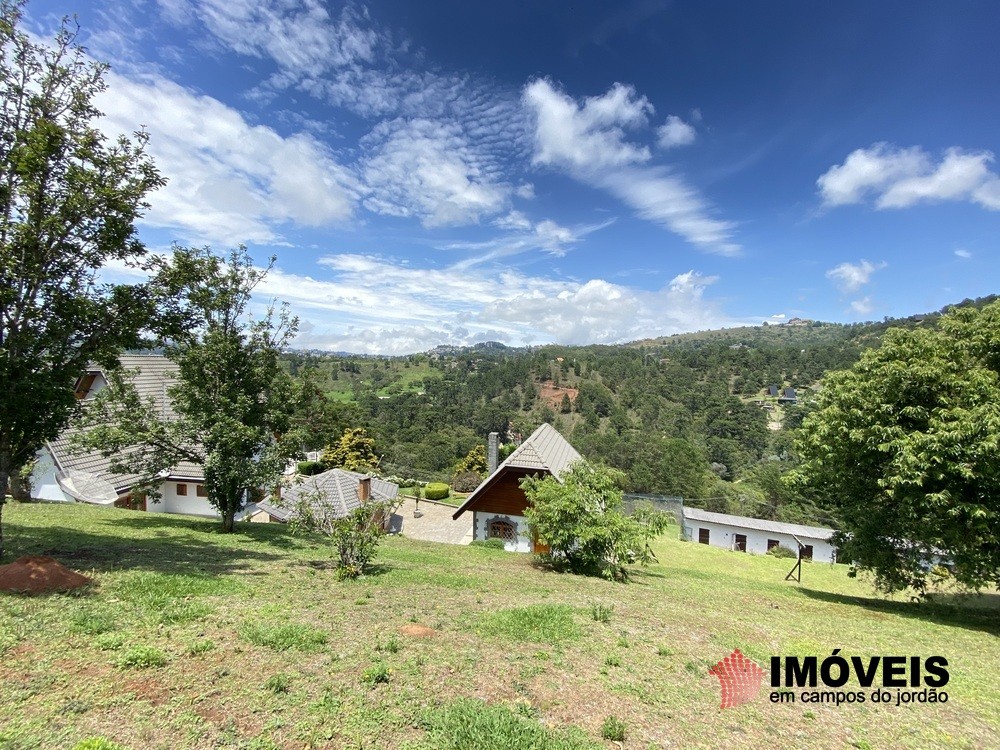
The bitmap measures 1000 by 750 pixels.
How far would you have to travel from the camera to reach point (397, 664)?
592cm

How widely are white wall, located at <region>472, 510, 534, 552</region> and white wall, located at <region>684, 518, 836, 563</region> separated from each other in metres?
30.0

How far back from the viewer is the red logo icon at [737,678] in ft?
19.3

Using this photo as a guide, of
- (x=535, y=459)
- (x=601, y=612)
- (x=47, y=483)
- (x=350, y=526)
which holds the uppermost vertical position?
(x=535, y=459)

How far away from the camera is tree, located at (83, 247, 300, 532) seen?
13.3 metres

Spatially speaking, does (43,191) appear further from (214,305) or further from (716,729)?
(716,729)

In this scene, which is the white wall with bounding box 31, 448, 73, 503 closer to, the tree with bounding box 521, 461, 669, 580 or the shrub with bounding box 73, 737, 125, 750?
the tree with bounding box 521, 461, 669, 580

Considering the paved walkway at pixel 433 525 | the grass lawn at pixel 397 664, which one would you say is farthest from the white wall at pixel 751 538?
the grass lawn at pixel 397 664

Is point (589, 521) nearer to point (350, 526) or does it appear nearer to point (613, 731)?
point (350, 526)

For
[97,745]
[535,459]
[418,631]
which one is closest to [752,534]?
[535,459]

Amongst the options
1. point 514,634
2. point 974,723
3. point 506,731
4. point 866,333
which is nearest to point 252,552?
point 514,634

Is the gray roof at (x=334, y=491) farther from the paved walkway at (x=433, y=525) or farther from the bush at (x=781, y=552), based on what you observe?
the bush at (x=781, y=552)

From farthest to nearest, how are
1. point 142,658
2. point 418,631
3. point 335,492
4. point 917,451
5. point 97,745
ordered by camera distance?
point 335,492
point 917,451
point 418,631
point 142,658
point 97,745

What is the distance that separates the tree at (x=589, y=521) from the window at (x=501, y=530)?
6918 mm

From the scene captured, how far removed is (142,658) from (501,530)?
17.8 metres
